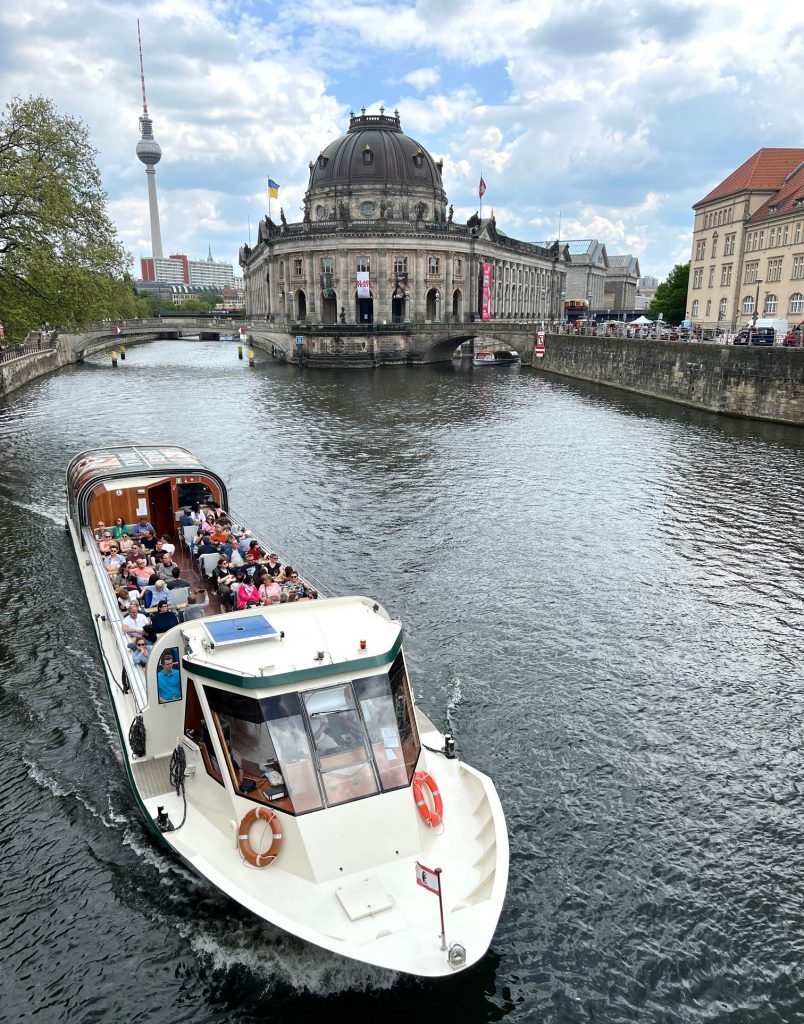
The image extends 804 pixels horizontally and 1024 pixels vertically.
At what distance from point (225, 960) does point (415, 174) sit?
11875cm

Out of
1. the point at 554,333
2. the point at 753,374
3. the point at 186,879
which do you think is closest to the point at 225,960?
the point at 186,879

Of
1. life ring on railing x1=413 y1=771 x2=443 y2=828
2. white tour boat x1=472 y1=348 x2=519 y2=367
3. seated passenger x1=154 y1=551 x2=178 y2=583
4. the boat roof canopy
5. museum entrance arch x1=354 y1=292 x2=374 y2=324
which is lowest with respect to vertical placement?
white tour boat x1=472 y1=348 x2=519 y2=367

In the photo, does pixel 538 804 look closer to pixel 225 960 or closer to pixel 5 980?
pixel 225 960

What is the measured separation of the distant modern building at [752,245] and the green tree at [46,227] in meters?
55.4

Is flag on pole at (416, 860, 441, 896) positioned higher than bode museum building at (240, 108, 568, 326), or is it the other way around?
bode museum building at (240, 108, 568, 326)

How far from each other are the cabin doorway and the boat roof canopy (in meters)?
0.65

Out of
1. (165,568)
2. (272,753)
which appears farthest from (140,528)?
(272,753)

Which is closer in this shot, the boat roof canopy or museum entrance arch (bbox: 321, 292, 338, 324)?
the boat roof canopy

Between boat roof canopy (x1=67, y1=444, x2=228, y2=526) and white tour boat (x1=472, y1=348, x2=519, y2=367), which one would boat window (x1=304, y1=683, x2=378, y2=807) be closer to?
boat roof canopy (x1=67, y1=444, x2=228, y2=526)

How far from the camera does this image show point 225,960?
30.8 feet

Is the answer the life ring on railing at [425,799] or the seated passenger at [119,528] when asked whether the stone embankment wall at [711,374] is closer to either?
the seated passenger at [119,528]

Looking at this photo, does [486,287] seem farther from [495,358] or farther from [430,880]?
[430,880]

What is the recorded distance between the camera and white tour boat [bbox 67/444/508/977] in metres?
8.24

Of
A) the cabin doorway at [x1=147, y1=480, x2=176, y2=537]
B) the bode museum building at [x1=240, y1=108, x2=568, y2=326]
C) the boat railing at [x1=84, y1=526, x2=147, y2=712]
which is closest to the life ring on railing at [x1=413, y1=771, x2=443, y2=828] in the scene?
the boat railing at [x1=84, y1=526, x2=147, y2=712]
